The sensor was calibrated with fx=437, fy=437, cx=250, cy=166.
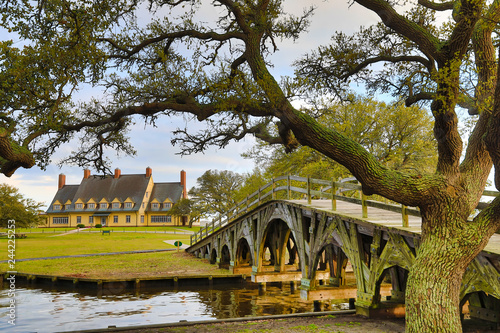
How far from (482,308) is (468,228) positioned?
11.5 ft

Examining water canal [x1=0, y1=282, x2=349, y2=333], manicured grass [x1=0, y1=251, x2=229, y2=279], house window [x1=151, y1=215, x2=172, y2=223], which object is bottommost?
water canal [x1=0, y1=282, x2=349, y2=333]

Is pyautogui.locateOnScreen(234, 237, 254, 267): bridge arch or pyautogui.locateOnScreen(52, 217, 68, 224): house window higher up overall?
pyautogui.locateOnScreen(52, 217, 68, 224): house window

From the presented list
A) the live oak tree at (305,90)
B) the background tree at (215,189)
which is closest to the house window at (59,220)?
the background tree at (215,189)

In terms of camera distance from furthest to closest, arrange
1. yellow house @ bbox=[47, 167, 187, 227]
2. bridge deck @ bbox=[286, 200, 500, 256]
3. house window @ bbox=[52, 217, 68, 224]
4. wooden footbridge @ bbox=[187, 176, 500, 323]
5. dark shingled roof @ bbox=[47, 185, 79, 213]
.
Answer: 1. dark shingled roof @ bbox=[47, 185, 79, 213]
2. house window @ bbox=[52, 217, 68, 224]
3. yellow house @ bbox=[47, 167, 187, 227]
4. wooden footbridge @ bbox=[187, 176, 500, 323]
5. bridge deck @ bbox=[286, 200, 500, 256]

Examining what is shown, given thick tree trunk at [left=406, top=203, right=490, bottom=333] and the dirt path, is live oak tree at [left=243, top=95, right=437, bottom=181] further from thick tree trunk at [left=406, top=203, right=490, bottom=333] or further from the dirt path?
thick tree trunk at [left=406, top=203, right=490, bottom=333]

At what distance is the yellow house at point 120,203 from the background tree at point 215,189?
1289 cm

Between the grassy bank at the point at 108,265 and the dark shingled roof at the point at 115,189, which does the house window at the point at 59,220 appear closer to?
the dark shingled roof at the point at 115,189

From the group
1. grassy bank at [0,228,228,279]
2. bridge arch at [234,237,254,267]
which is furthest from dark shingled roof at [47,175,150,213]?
bridge arch at [234,237,254,267]

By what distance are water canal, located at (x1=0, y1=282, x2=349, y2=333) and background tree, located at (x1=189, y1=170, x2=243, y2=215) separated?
43183mm

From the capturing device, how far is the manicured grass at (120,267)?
2786 centimetres

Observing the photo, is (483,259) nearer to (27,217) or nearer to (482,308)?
(482,308)

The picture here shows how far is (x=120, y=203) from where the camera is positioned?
82.7m

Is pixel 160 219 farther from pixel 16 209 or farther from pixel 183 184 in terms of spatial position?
pixel 16 209

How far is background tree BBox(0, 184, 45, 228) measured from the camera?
52.3 metres
